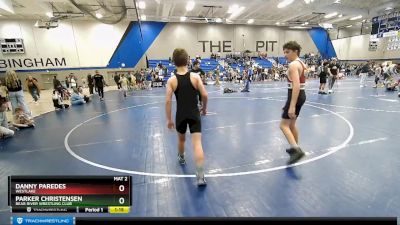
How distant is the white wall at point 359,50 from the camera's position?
29.3 meters

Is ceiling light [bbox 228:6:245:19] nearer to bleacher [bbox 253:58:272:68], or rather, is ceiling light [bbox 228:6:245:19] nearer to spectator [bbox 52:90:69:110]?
bleacher [bbox 253:58:272:68]

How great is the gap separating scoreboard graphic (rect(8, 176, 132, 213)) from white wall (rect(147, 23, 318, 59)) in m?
27.6

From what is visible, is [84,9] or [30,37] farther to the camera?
[30,37]

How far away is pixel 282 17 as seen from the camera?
26.5 metres

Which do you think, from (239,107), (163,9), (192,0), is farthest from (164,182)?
(163,9)

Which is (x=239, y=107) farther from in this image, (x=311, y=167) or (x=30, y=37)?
(x=30, y=37)

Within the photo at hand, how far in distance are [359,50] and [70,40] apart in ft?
114

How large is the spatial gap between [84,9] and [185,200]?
18.4 m

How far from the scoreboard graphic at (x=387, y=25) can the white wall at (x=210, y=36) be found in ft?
36.4

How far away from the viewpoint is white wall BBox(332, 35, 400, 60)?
96.2 feet
